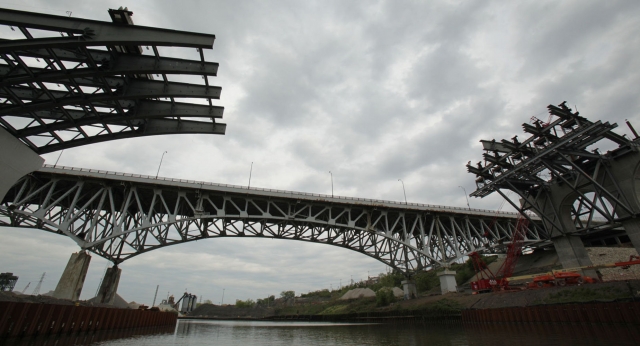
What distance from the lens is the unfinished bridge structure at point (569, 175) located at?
24.9 meters

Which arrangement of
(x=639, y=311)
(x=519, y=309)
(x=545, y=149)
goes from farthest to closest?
(x=545, y=149) < (x=519, y=309) < (x=639, y=311)

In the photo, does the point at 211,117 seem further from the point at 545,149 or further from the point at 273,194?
the point at 545,149

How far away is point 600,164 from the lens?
27.0 meters

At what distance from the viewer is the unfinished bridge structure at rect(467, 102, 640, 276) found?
980 inches

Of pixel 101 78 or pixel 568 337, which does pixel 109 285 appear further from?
pixel 568 337

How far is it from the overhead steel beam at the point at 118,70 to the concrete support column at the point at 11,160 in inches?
113

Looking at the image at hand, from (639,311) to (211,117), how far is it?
27507 mm

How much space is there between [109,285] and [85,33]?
1262 inches

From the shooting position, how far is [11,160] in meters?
13.3

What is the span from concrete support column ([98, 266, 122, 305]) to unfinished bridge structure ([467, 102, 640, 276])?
140 ft

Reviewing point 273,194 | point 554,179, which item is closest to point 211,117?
point 273,194

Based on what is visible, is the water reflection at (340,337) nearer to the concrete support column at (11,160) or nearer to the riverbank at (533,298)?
the riverbank at (533,298)

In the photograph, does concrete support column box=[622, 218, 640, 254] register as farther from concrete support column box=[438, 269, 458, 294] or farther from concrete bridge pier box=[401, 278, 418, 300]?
concrete bridge pier box=[401, 278, 418, 300]

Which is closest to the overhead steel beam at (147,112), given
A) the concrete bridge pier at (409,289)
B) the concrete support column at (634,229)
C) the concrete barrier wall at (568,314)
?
the concrete barrier wall at (568,314)
